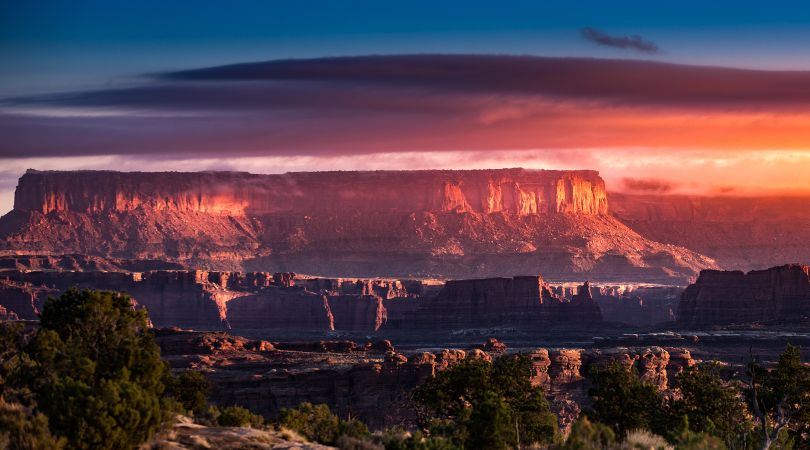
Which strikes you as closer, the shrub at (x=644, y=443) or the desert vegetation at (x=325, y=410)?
the desert vegetation at (x=325, y=410)

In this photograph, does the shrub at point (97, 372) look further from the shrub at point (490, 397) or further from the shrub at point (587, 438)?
the shrub at point (587, 438)

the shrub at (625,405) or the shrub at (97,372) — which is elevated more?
the shrub at (97,372)

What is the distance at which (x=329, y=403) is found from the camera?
106 meters

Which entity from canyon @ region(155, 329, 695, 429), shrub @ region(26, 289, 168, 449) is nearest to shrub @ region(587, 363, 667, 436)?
shrub @ region(26, 289, 168, 449)

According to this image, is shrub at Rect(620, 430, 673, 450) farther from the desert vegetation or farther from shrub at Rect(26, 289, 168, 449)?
shrub at Rect(26, 289, 168, 449)

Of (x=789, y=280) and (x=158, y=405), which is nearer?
(x=158, y=405)

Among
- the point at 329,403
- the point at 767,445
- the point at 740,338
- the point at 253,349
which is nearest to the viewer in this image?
the point at 767,445

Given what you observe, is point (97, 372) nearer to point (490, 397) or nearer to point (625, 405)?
point (490, 397)

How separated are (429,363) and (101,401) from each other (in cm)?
6264

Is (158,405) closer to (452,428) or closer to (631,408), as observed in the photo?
(452,428)

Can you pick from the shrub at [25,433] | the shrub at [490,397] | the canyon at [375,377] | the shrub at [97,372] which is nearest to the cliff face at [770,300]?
the canyon at [375,377]

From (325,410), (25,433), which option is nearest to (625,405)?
(325,410)

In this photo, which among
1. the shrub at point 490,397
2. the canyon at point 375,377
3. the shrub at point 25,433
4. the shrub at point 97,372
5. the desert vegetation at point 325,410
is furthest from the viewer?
the canyon at point 375,377

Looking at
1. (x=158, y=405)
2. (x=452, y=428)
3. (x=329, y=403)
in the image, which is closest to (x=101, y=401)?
(x=158, y=405)
